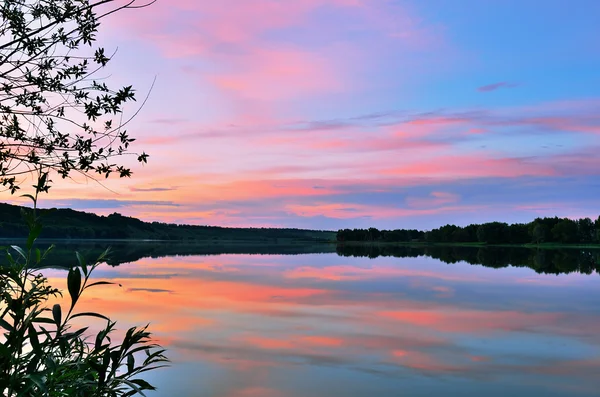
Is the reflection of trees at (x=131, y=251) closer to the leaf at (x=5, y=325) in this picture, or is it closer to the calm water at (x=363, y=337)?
the calm water at (x=363, y=337)

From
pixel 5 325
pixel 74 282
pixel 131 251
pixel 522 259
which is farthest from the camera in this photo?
pixel 131 251

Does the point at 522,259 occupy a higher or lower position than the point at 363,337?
higher

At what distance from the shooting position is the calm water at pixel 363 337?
13734mm

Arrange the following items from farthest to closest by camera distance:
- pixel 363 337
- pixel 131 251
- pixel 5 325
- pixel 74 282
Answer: pixel 131 251 < pixel 363 337 < pixel 74 282 < pixel 5 325

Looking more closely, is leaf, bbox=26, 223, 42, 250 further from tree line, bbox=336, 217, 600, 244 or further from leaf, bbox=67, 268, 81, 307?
tree line, bbox=336, 217, 600, 244

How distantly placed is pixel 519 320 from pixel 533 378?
33.2ft

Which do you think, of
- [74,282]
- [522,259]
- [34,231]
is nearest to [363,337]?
[74,282]

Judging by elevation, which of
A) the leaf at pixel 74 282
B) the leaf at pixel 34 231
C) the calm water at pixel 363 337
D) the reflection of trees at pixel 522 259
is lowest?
the calm water at pixel 363 337

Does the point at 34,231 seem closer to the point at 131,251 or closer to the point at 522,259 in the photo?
the point at 131,251

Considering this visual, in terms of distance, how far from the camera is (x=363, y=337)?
19609 millimetres

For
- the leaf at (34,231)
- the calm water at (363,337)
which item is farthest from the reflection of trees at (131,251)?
the leaf at (34,231)

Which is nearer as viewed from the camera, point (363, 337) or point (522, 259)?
point (363, 337)

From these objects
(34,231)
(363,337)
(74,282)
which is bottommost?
(363,337)

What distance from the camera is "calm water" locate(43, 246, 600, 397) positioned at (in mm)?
A: 13734
